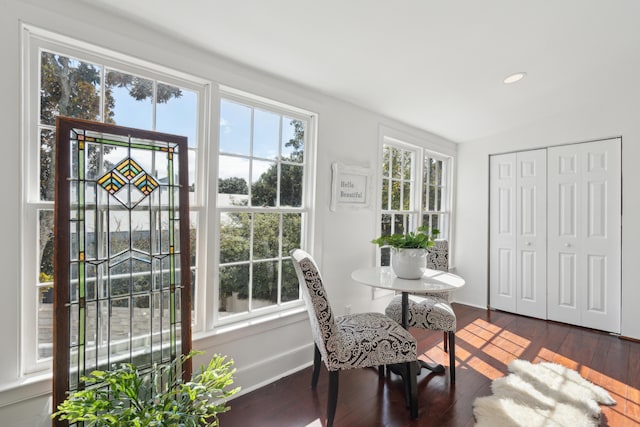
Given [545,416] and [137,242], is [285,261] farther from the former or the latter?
[545,416]

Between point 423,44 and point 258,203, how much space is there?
5.36 feet

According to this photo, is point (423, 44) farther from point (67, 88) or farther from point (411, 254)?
point (67, 88)

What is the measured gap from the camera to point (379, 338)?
193 cm

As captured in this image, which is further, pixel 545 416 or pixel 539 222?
pixel 539 222

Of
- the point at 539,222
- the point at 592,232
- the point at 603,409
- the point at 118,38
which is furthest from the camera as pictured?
the point at 539,222

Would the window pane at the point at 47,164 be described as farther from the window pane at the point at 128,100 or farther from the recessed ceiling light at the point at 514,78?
the recessed ceiling light at the point at 514,78

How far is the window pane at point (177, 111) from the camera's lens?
189 cm

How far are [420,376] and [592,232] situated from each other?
8.99 feet

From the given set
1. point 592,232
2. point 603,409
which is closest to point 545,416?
point 603,409

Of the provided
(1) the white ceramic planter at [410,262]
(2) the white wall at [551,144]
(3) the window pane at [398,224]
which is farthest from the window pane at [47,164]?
(2) the white wall at [551,144]

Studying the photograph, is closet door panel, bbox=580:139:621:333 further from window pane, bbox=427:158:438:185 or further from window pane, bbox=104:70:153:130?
window pane, bbox=104:70:153:130

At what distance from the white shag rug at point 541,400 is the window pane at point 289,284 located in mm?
1489

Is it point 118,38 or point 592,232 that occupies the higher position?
point 118,38

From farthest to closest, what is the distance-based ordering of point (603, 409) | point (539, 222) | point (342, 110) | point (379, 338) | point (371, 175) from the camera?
point (539, 222) → point (371, 175) → point (342, 110) → point (603, 409) → point (379, 338)
